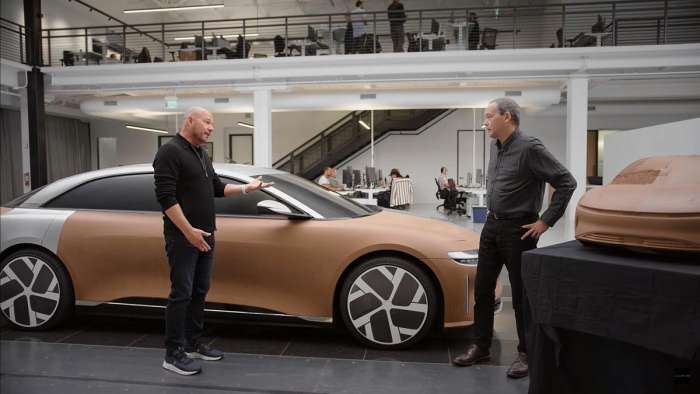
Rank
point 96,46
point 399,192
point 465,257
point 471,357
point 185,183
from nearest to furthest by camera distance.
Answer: point 185,183
point 471,357
point 465,257
point 96,46
point 399,192

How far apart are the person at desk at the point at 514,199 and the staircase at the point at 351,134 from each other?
51.1ft

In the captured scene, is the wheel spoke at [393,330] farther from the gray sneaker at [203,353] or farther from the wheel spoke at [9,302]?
the wheel spoke at [9,302]

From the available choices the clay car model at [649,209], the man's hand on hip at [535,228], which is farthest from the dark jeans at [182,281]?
the clay car model at [649,209]

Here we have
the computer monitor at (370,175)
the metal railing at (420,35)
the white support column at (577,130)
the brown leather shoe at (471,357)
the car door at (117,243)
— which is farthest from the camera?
the computer monitor at (370,175)

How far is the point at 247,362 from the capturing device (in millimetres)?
3125

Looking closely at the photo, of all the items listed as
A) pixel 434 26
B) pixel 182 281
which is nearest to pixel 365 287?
pixel 182 281

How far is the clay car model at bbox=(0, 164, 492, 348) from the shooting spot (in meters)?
3.24

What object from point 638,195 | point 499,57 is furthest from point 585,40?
point 638,195

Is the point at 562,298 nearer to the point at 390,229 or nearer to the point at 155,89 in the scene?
the point at 390,229

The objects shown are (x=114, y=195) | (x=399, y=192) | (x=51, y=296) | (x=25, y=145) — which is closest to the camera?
(x=51, y=296)

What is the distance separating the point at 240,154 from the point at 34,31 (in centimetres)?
1009

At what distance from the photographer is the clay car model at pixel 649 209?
151cm

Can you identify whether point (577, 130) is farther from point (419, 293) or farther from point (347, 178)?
point (419, 293)

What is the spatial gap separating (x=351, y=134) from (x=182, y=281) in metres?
16.4
